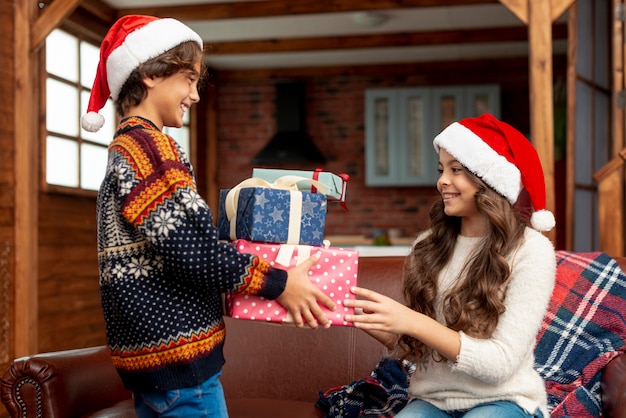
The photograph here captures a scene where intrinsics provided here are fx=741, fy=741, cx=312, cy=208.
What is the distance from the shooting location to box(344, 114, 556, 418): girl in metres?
1.65

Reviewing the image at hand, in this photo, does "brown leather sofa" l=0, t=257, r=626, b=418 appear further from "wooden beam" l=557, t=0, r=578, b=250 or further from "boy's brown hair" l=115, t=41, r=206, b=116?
"wooden beam" l=557, t=0, r=578, b=250

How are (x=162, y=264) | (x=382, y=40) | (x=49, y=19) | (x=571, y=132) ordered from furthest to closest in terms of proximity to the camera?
(x=382, y=40) → (x=571, y=132) → (x=49, y=19) → (x=162, y=264)

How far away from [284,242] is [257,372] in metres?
1.02

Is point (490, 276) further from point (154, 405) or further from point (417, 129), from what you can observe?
point (417, 129)

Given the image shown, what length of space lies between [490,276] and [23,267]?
10.0 ft

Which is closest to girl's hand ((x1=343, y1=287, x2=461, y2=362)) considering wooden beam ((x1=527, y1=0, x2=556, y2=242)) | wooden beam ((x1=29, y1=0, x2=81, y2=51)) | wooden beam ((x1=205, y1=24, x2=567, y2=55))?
wooden beam ((x1=527, y1=0, x2=556, y2=242))

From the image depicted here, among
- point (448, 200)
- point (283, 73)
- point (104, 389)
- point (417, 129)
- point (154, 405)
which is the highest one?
point (283, 73)

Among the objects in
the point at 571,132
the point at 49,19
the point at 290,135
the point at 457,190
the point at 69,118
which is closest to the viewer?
the point at 457,190

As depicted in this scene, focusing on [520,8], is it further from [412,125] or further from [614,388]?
[412,125]

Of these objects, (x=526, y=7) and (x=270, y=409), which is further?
(x=526, y=7)

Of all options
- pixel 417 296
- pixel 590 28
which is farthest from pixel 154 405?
pixel 590 28

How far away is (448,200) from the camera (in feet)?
6.06

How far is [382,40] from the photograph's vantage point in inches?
267

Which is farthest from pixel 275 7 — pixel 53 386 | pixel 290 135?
pixel 53 386
